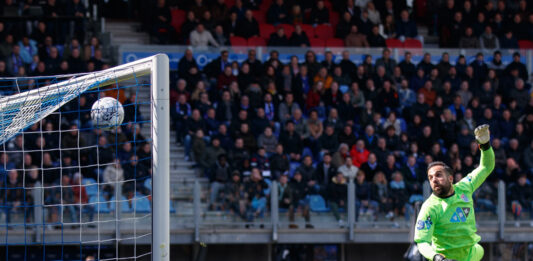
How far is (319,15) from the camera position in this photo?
18.9 m

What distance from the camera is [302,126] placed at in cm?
1577

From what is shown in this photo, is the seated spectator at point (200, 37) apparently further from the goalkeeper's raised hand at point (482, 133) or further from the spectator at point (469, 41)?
the goalkeeper's raised hand at point (482, 133)

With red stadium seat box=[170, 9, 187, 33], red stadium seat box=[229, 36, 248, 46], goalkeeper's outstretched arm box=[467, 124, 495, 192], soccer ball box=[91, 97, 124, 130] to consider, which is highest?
red stadium seat box=[170, 9, 187, 33]

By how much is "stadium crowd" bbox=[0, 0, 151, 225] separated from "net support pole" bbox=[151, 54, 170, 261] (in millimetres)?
4967

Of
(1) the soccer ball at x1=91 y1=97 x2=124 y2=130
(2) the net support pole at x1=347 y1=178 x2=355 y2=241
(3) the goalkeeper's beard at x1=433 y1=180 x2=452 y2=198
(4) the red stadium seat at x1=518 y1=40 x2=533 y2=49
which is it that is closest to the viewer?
(3) the goalkeeper's beard at x1=433 y1=180 x2=452 y2=198

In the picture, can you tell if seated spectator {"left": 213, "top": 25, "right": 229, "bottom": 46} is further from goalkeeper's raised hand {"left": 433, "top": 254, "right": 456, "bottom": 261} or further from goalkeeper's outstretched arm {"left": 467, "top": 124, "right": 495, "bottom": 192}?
goalkeeper's raised hand {"left": 433, "top": 254, "right": 456, "bottom": 261}

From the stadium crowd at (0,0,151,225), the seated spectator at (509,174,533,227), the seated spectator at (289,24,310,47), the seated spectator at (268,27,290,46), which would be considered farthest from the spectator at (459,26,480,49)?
the stadium crowd at (0,0,151,225)

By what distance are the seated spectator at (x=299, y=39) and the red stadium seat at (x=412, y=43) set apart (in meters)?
2.40

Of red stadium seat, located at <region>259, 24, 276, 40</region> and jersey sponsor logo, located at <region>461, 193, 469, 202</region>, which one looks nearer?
jersey sponsor logo, located at <region>461, 193, 469, 202</region>

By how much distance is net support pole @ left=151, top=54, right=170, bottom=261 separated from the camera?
7.08m

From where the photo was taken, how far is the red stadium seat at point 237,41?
17688 millimetres

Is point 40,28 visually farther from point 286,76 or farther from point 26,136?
point 286,76

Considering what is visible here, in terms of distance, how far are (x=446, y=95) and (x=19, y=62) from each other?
8001 millimetres

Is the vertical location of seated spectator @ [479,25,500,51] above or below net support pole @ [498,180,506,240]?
above
